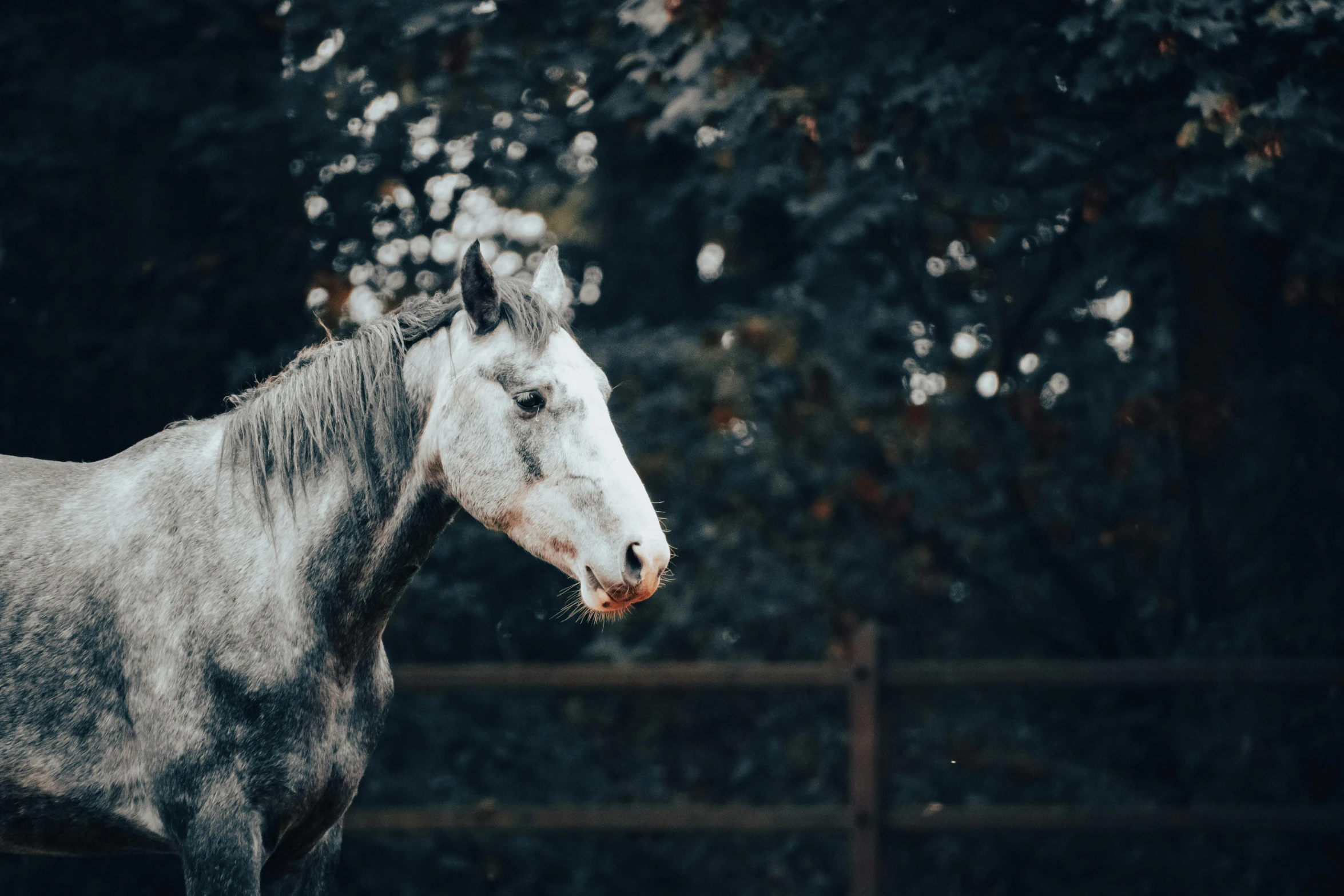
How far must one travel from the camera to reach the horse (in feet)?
6.86

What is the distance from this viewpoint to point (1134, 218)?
4.70 m

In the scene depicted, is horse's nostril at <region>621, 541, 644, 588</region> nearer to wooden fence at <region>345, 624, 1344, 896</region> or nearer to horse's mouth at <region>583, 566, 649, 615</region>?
horse's mouth at <region>583, 566, 649, 615</region>

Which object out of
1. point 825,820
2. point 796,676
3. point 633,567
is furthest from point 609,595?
point 825,820

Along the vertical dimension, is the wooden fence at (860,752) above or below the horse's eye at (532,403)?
below

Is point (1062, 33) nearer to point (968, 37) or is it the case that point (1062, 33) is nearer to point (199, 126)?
point (968, 37)

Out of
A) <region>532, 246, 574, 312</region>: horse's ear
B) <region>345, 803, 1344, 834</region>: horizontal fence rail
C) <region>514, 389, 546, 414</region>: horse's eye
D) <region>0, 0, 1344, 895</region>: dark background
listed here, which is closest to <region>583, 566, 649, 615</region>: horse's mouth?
<region>514, 389, 546, 414</region>: horse's eye

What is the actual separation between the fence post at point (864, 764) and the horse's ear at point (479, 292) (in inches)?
102

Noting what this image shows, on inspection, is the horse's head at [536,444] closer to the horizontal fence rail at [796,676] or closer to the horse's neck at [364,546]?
the horse's neck at [364,546]

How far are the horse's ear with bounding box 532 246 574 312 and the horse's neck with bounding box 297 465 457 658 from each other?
44 centimetres

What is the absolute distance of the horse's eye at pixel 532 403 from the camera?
2.12m

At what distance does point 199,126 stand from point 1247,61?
3.60 meters

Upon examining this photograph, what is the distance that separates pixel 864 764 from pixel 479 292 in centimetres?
280

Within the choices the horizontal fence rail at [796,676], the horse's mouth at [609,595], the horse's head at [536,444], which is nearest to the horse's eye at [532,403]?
the horse's head at [536,444]

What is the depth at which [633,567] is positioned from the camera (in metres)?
1.97
